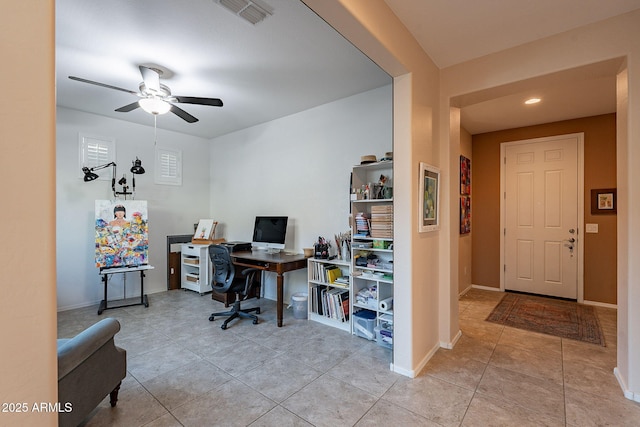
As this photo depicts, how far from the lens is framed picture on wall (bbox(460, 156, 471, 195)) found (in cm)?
456

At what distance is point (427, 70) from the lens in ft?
8.39

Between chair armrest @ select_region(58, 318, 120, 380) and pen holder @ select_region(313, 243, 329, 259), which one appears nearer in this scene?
chair armrest @ select_region(58, 318, 120, 380)

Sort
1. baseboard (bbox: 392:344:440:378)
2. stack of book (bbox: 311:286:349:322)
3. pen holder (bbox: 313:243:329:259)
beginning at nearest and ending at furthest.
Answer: baseboard (bbox: 392:344:440:378), stack of book (bbox: 311:286:349:322), pen holder (bbox: 313:243:329:259)

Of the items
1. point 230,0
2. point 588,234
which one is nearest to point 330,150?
point 230,0

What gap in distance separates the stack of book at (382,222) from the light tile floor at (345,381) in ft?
3.68

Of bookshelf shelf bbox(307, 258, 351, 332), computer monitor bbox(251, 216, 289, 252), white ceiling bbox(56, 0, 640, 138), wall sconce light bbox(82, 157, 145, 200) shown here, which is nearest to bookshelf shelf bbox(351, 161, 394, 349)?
bookshelf shelf bbox(307, 258, 351, 332)

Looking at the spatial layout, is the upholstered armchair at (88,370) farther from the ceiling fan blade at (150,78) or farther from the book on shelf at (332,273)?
the ceiling fan blade at (150,78)

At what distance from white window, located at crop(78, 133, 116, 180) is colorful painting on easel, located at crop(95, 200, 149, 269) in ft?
2.09

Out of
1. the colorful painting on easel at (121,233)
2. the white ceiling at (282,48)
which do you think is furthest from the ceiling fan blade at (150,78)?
the colorful painting on easel at (121,233)

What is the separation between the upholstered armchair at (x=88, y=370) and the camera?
4.93ft

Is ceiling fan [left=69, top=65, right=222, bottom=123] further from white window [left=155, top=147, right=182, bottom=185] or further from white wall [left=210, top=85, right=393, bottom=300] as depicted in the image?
white window [left=155, top=147, right=182, bottom=185]

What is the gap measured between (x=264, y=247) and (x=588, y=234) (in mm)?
4681

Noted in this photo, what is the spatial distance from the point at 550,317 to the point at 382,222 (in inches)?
104

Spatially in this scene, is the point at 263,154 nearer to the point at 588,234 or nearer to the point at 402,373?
the point at 402,373
